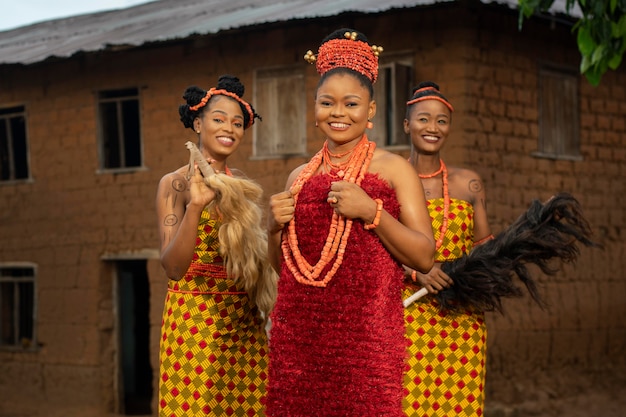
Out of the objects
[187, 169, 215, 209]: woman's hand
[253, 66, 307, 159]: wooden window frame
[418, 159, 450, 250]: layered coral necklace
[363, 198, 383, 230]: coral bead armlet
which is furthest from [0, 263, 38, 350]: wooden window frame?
[363, 198, 383, 230]: coral bead armlet

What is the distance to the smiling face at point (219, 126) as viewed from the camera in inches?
172

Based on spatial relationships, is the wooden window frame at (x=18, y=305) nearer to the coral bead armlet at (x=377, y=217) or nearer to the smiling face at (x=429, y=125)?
the smiling face at (x=429, y=125)

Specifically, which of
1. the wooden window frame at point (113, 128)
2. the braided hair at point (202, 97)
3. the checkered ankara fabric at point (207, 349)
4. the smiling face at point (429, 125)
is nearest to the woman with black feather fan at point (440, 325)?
the smiling face at point (429, 125)

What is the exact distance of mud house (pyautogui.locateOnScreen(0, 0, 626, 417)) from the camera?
10062 mm

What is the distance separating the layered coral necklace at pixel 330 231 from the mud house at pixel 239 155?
5917 millimetres

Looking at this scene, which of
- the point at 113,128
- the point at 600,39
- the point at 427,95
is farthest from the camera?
the point at 113,128

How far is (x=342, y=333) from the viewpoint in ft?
11.0

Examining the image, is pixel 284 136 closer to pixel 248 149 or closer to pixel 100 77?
pixel 248 149

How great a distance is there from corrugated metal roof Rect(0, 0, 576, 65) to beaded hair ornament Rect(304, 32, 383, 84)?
5.85 meters

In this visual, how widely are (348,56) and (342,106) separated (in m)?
0.18

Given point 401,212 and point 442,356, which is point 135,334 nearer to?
point 442,356

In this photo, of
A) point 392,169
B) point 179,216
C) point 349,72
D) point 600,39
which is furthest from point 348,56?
point 600,39

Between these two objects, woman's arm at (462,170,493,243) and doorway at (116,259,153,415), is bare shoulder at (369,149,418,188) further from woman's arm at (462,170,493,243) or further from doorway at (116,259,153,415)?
doorway at (116,259,153,415)

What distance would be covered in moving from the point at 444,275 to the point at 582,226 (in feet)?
2.15
